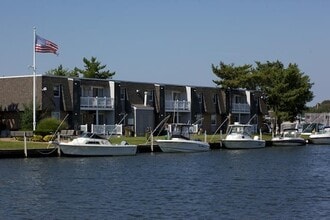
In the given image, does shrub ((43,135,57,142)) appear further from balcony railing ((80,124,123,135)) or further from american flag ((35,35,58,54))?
balcony railing ((80,124,123,135))

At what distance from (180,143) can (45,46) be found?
1580cm

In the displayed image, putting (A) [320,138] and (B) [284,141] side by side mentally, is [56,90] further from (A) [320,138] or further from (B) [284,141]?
(A) [320,138]

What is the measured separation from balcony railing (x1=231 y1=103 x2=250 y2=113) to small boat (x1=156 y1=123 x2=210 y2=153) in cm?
3075

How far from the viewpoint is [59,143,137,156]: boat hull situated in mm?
56325

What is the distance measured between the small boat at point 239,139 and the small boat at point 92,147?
16.7 metres

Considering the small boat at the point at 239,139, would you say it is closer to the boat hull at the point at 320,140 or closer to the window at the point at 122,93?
the window at the point at 122,93

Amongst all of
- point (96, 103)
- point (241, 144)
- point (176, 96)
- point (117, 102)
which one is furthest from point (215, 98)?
point (96, 103)

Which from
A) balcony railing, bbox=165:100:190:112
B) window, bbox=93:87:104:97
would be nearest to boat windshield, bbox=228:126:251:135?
balcony railing, bbox=165:100:190:112

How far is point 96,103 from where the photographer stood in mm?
77312

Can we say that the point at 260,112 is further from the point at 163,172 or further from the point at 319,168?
the point at 163,172

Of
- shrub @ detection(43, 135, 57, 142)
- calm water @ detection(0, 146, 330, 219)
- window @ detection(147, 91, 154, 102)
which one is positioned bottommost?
calm water @ detection(0, 146, 330, 219)

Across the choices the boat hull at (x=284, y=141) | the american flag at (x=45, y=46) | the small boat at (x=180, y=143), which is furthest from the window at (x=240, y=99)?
the american flag at (x=45, y=46)

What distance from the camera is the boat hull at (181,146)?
213 feet

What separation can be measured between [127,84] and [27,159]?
31065 millimetres
